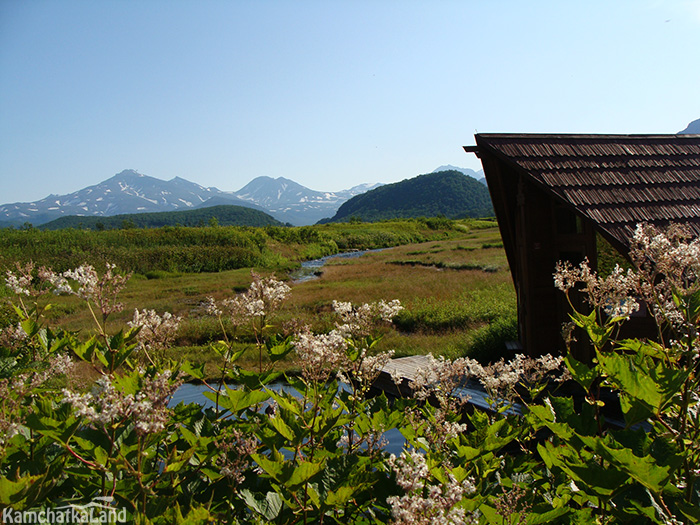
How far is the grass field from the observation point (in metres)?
12.2

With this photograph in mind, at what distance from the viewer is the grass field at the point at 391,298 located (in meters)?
12.2

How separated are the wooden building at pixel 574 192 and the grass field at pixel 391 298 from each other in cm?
291

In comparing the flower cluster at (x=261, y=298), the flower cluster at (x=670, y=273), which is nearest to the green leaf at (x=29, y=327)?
the flower cluster at (x=261, y=298)

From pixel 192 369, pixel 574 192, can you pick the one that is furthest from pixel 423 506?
pixel 574 192

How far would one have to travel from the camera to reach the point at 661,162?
295 inches

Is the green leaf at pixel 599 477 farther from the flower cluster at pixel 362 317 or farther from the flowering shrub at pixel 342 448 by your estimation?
the flower cluster at pixel 362 317

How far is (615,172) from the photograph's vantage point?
7188 millimetres

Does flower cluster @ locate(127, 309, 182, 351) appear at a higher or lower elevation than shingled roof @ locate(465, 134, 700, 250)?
lower

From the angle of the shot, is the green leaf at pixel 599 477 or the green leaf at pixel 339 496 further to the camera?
the green leaf at pixel 339 496

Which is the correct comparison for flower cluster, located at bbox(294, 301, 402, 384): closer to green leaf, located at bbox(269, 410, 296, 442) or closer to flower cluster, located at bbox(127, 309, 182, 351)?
green leaf, located at bbox(269, 410, 296, 442)

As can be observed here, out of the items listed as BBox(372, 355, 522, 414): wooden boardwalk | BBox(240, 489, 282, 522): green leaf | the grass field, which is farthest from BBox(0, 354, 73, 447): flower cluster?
BBox(372, 355, 522, 414): wooden boardwalk

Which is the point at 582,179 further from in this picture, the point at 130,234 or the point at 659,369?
the point at 130,234

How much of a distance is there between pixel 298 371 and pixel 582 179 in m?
7.73

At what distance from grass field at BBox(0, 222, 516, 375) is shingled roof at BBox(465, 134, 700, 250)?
15.0 ft
